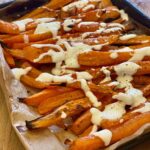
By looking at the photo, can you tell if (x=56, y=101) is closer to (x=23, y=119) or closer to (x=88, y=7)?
(x=23, y=119)

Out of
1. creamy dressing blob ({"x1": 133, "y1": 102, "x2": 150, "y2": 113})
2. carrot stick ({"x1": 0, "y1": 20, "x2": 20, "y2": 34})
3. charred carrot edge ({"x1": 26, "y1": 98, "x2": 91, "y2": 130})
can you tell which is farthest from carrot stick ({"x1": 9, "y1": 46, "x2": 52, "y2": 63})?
creamy dressing blob ({"x1": 133, "y1": 102, "x2": 150, "y2": 113})

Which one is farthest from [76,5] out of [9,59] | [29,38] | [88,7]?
[9,59]

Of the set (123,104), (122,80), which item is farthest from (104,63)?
(123,104)

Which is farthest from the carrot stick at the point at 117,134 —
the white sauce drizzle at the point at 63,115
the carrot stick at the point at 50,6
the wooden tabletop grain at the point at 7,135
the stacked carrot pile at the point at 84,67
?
the carrot stick at the point at 50,6

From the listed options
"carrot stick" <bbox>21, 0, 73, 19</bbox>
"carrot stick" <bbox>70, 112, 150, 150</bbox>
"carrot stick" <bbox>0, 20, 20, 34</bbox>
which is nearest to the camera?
"carrot stick" <bbox>70, 112, 150, 150</bbox>

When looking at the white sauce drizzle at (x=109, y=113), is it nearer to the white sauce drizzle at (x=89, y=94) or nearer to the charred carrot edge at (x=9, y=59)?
the white sauce drizzle at (x=89, y=94)

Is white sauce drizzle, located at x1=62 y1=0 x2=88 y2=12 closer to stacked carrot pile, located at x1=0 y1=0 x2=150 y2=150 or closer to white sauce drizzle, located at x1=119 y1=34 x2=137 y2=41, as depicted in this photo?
stacked carrot pile, located at x1=0 y1=0 x2=150 y2=150
